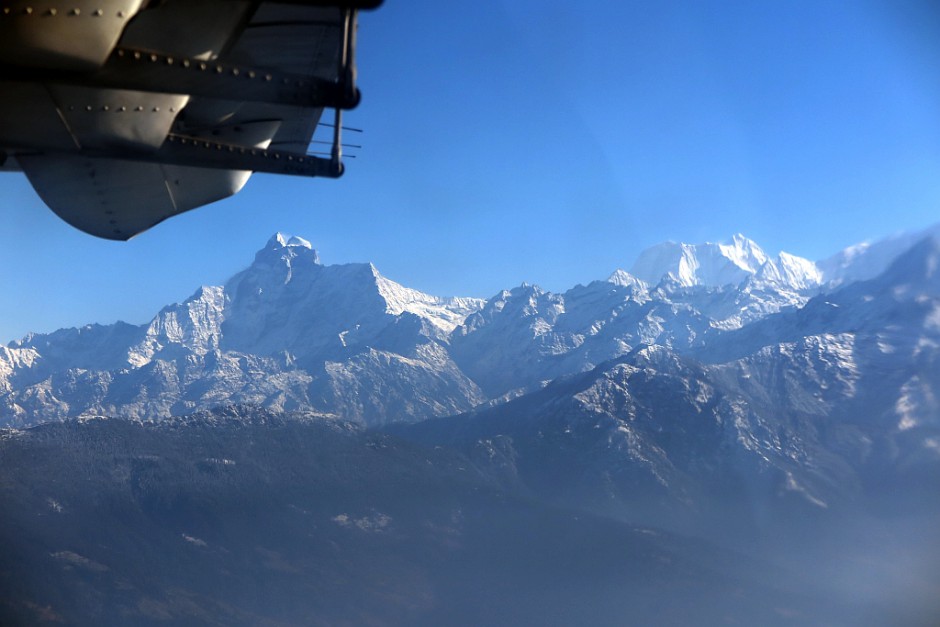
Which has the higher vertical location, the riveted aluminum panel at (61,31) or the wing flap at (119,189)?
the wing flap at (119,189)

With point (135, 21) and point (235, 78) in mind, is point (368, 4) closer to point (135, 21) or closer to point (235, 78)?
point (235, 78)

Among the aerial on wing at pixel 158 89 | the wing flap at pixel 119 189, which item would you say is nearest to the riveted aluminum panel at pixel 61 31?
the aerial on wing at pixel 158 89

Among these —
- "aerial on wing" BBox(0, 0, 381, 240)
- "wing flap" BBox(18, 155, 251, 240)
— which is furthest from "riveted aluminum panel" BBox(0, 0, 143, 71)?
"wing flap" BBox(18, 155, 251, 240)

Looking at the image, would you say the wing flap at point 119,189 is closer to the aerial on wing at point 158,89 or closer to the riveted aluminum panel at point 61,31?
the aerial on wing at point 158,89

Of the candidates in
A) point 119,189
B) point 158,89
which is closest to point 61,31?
point 158,89

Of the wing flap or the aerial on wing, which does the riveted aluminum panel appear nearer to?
the aerial on wing

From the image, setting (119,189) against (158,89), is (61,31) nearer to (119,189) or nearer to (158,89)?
(158,89)

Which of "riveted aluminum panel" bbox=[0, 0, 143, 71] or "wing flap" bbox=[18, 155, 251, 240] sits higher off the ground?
"wing flap" bbox=[18, 155, 251, 240]

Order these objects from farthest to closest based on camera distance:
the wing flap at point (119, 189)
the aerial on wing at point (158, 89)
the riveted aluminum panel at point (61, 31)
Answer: the wing flap at point (119, 189), the aerial on wing at point (158, 89), the riveted aluminum panel at point (61, 31)
